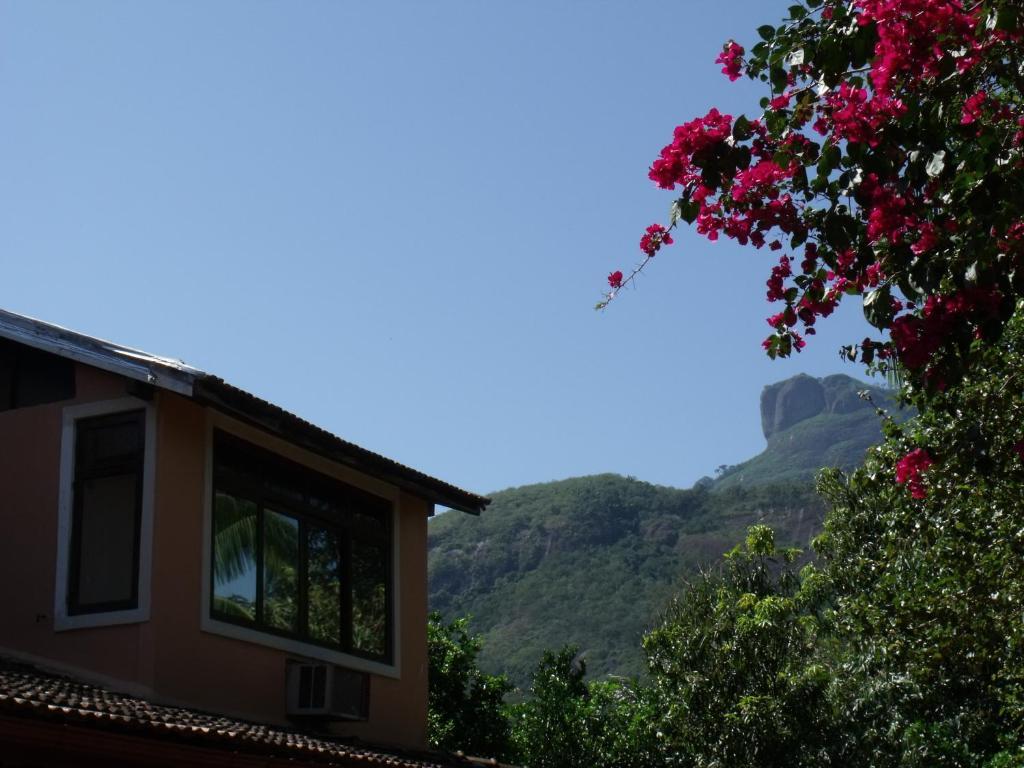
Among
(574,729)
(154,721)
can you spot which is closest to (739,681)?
(574,729)

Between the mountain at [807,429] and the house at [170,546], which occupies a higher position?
the mountain at [807,429]

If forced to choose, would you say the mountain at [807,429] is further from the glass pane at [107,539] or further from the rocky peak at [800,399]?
the glass pane at [107,539]

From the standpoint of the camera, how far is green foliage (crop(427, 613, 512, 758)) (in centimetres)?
2433

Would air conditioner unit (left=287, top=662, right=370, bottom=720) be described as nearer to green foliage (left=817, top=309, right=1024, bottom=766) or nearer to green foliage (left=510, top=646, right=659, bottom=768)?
green foliage (left=817, top=309, right=1024, bottom=766)

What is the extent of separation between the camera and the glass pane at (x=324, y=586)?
12.2m

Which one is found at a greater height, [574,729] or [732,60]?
[732,60]

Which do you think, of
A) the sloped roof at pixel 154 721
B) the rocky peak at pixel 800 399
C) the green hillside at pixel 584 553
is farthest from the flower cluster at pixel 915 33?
the rocky peak at pixel 800 399

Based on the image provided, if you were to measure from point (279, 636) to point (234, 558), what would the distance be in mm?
822

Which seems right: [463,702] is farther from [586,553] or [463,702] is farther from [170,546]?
[586,553]

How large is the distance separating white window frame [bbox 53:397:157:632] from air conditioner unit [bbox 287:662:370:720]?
5.47ft

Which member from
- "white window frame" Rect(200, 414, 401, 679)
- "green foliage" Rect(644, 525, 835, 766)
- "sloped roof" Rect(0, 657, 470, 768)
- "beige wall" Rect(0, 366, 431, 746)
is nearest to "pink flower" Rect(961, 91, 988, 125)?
"sloped roof" Rect(0, 657, 470, 768)

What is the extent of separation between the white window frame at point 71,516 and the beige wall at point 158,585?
0.05 metres

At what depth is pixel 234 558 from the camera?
1118 centimetres

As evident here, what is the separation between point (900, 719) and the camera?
2580 cm
